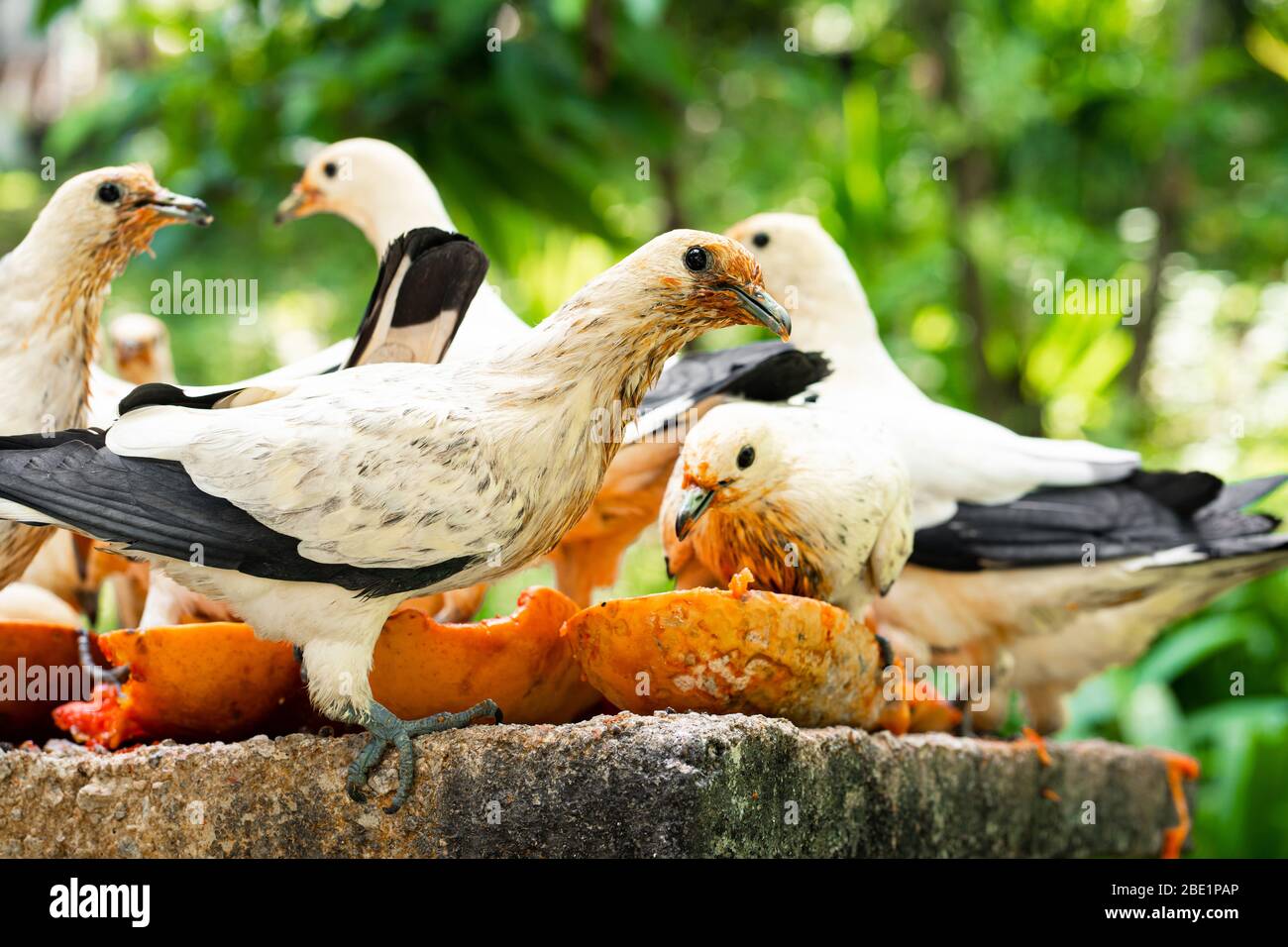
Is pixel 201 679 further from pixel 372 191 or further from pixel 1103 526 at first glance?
pixel 1103 526

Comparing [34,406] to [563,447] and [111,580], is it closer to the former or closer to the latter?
[563,447]

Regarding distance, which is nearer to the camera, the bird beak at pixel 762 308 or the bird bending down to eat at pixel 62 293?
the bird beak at pixel 762 308

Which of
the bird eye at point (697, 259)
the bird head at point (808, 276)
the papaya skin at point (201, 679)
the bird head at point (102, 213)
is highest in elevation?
the bird head at point (808, 276)

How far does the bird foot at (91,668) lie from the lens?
233cm

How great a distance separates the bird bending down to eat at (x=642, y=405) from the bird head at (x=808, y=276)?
57 cm

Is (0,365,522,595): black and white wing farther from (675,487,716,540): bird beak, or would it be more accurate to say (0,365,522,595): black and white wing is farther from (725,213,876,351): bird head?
(725,213,876,351): bird head

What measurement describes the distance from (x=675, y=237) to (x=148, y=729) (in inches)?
44.6

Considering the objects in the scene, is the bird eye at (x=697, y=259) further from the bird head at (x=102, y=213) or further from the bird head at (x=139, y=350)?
the bird head at (x=139, y=350)

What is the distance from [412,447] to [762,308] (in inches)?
20.4

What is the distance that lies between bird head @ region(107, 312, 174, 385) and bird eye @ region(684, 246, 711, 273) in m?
1.95

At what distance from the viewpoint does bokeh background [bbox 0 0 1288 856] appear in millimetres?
4043

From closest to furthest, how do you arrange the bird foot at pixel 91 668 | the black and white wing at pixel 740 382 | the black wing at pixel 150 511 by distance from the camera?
the black wing at pixel 150 511 < the bird foot at pixel 91 668 < the black and white wing at pixel 740 382

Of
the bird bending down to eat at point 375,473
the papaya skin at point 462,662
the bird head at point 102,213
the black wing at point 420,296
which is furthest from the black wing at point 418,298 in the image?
the papaya skin at point 462,662

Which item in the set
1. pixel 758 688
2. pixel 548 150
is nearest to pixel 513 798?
pixel 758 688
